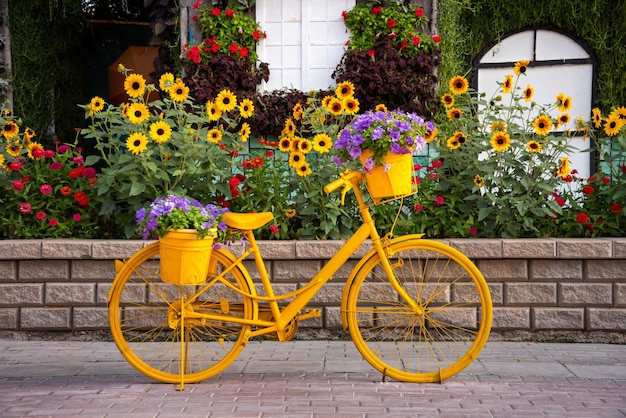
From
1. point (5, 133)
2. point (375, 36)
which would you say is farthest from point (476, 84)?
point (5, 133)

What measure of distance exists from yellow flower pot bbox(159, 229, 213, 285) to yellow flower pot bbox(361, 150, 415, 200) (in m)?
0.87

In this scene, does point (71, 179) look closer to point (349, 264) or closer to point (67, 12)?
point (349, 264)

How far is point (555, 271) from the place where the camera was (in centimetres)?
509

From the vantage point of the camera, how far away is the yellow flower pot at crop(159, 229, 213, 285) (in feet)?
12.4

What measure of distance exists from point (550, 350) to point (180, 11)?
14.9 ft

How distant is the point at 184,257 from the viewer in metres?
3.80

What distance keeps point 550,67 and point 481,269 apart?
3423 millimetres

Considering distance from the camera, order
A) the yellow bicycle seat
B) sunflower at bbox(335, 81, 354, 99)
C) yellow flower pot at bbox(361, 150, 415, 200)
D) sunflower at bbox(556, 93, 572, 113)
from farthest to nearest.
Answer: sunflower at bbox(556, 93, 572, 113), sunflower at bbox(335, 81, 354, 99), the yellow bicycle seat, yellow flower pot at bbox(361, 150, 415, 200)

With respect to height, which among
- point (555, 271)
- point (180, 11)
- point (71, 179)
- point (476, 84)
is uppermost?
point (180, 11)

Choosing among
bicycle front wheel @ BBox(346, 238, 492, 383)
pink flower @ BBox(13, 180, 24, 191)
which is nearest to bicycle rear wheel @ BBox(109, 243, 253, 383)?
bicycle front wheel @ BBox(346, 238, 492, 383)

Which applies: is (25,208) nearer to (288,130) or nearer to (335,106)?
(288,130)

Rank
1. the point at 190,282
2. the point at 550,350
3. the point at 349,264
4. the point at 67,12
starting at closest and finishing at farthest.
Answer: the point at 190,282
the point at 550,350
the point at 349,264
the point at 67,12

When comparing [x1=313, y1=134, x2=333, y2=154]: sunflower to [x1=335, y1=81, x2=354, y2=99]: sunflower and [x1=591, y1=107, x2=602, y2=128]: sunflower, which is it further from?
[x1=591, y1=107, x2=602, y2=128]: sunflower

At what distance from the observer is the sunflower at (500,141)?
16.7ft
